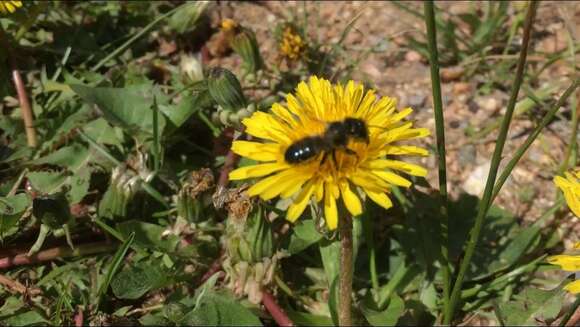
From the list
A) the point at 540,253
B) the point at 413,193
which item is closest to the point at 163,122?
the point at 413,193

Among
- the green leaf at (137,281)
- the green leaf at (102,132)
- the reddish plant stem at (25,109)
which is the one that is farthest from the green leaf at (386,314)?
the reddish plant stem at (25,109)

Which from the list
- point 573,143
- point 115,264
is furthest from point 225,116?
point 573,143

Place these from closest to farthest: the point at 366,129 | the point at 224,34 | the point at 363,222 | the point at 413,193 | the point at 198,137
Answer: the point at 366,129 → the point at 363,222 → the point at 413,193 → the point at 198,137 → the point at 224,34

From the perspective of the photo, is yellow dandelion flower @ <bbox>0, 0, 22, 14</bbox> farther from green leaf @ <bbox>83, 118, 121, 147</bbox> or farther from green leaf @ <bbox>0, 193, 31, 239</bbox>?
green leaf @ <bbox>0, 193, 31, 239</bbox>

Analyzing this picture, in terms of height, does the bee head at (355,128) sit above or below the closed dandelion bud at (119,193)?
above

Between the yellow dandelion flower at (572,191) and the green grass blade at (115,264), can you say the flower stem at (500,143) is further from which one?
the green grass blade at (115,264)

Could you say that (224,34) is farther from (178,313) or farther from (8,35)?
(178,313)

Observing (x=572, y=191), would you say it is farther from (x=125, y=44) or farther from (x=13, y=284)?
(x=125, y=44)
